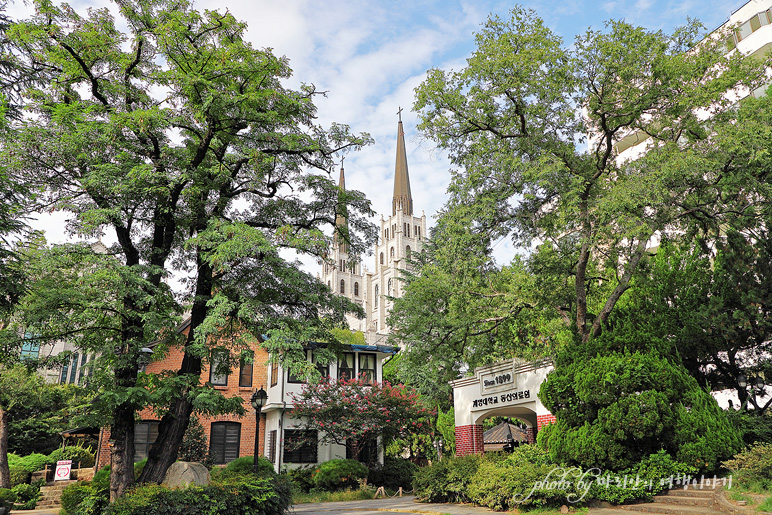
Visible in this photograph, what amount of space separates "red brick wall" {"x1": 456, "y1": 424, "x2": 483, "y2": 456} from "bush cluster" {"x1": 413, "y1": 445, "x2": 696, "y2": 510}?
5581mm

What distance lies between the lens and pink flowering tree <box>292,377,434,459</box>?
834 inches

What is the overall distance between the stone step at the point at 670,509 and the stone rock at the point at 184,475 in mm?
9398

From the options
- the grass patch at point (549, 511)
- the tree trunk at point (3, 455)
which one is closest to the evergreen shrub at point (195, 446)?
the tree trunk at point (3, 455)

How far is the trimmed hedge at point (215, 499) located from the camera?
34.1 feet

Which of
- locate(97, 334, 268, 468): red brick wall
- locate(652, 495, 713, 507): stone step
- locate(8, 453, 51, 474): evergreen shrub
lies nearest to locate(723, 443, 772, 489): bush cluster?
locate(652, 495, 713, 507): stone step

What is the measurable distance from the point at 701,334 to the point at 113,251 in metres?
16.2

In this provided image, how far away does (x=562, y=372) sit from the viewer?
13.8m

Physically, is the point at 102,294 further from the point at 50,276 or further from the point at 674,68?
the point at 674,68

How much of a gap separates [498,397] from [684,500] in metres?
8.38

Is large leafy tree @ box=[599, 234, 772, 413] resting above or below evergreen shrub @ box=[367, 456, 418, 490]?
above

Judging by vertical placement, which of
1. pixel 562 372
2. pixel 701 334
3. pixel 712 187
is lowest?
pixel 562 372

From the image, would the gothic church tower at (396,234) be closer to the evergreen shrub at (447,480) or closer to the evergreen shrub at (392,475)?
the evergreen shrub at (392,475)

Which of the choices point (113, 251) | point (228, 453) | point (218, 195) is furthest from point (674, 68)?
point (228, 453)

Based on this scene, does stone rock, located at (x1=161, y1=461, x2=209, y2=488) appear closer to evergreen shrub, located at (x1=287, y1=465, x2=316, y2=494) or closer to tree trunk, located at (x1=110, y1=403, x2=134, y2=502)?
tree trunk, located at (x1=110, y1=403, x2=134, y2=502)
